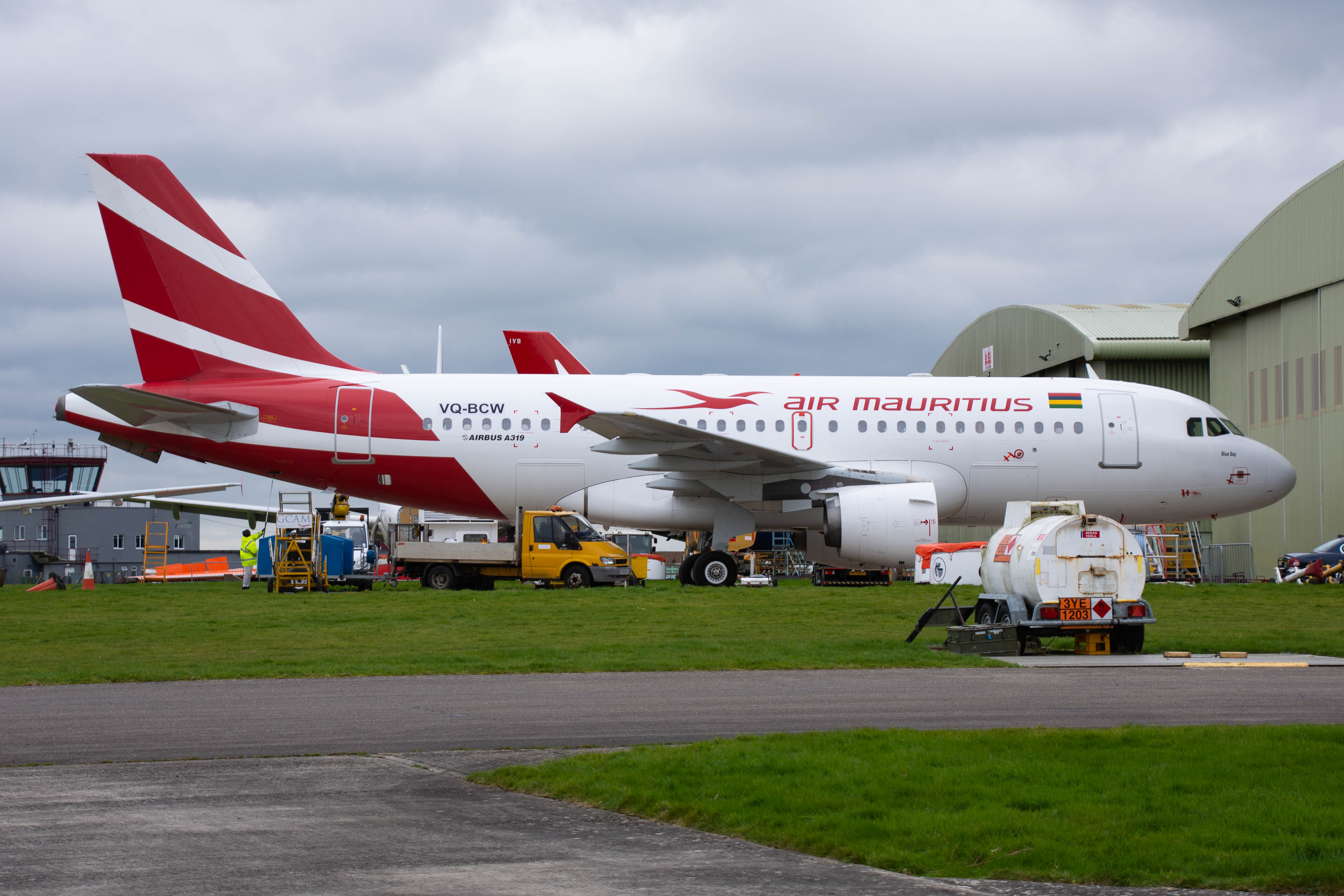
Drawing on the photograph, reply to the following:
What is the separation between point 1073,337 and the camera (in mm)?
42281

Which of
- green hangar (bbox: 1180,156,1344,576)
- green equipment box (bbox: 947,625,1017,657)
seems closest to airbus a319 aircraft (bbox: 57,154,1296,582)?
green hangar (bbox: 1180,156,1344,576)

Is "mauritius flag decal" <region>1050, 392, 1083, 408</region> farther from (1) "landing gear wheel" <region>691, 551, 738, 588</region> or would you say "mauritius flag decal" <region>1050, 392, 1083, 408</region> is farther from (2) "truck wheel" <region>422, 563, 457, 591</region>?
(2) "truck wheel" <region>422, 563, 457, 591</region>

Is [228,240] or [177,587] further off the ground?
[228,240]

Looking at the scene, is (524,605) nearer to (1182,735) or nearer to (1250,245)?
(1182,735)

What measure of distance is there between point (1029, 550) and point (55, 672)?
33.9ft

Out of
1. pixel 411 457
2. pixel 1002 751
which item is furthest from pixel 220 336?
pixel 1002 751

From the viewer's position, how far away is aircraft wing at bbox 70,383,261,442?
23438 mm

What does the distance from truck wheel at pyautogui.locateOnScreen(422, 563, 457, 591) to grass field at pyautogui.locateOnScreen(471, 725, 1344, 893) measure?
70.4 feet

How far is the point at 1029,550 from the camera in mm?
14086

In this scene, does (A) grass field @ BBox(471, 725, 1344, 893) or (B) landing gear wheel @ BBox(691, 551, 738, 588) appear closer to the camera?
(A) grass field @ BBox(471, 725, 1344, 893)

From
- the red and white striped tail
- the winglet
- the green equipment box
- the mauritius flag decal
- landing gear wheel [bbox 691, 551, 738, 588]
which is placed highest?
the red and white striped tail

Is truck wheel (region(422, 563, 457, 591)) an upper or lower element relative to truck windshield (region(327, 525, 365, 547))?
lower

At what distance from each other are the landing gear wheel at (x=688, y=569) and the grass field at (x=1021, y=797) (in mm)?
16945

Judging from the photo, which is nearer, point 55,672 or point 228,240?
point 55,672
